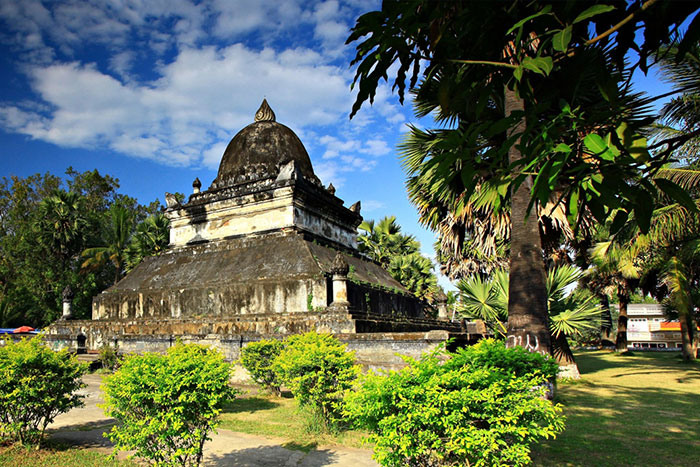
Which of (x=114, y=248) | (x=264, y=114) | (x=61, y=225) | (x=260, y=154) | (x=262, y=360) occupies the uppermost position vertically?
(x=264, y=114)

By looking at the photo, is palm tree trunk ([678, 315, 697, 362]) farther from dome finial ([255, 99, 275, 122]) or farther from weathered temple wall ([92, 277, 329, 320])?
dome finial ([255, 99, 275, 122])

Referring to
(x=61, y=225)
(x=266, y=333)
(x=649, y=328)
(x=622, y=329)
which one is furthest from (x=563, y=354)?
(x=649, y=328)

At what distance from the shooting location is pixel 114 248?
2973 centimetres

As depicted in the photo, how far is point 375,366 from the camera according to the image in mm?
8336

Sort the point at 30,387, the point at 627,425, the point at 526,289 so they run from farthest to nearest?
the point at 627,425 < the point at 526,289 < the point at 30,387

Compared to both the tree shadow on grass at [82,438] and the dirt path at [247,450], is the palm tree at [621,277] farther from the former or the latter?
the tree shadow on grass at [82,438]

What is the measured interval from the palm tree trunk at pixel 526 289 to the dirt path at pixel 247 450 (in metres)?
2.41

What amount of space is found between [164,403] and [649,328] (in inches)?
2004

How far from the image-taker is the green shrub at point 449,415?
11.1 feet

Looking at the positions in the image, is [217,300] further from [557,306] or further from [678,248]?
[678,248]

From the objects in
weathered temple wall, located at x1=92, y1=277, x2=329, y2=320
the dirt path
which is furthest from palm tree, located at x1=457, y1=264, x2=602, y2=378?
the dirt path

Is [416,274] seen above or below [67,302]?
above

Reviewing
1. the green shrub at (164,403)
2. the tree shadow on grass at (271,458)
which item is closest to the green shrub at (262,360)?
the tree shadow on grass at (271,458)

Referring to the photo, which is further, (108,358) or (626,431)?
(108,358)
